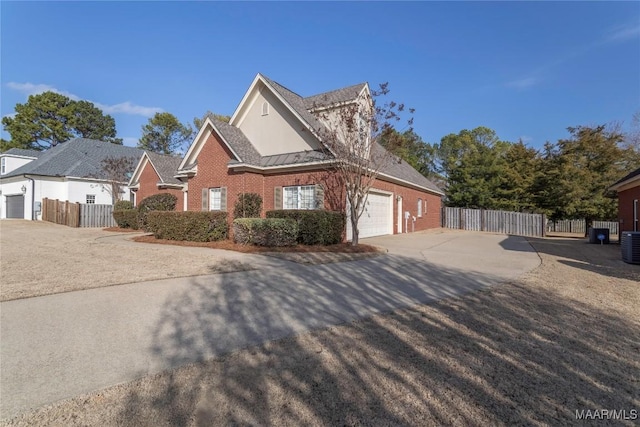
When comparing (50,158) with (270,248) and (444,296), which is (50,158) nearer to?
(270,248)

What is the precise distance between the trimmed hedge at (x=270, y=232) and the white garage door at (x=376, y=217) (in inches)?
134

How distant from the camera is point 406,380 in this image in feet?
10.2

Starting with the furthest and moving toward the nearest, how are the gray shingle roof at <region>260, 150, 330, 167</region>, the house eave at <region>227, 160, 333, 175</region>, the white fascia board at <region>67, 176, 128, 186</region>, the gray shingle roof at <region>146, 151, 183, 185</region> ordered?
1. the white fascia board at <region>67, 176, 128, 186</region>
2. the gray shingle roof at <region>146, 151, 183, 185</region>
3. the gray shingle roof at <region>260, 150, 330, 167</region>
4. the house eave at <region>227, 160, 333, 175</region>

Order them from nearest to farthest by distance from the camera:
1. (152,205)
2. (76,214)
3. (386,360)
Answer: (386,360) < (152,205) < (76,214)

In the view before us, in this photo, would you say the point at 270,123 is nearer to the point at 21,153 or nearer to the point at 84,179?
the point at 84,179

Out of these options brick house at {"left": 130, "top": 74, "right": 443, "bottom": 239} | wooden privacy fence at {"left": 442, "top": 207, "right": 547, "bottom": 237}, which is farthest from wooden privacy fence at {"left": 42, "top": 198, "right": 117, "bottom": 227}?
wooden privacy fence at {"left": 442, "top": 207, "right": 547, "bottom": 237}

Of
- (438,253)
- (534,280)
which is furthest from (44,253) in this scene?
(534,280)

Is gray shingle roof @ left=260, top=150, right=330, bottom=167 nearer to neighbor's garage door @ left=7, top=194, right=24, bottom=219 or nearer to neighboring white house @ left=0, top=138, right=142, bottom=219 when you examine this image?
neighboring white house @ left=0, top=138, right=142, bottom=219

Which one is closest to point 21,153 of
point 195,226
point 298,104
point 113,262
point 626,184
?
point 195,226

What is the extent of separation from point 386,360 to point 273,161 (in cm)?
1335

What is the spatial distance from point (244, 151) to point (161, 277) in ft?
31.8

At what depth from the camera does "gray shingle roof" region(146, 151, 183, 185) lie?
76.0ft

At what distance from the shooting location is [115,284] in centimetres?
668

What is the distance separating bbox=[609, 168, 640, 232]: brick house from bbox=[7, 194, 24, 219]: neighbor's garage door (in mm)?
41637
